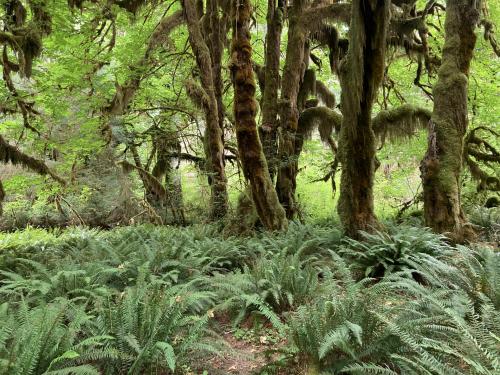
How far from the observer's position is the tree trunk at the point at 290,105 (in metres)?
8.36

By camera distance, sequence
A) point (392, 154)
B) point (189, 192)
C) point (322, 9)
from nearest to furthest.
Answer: point (322, 9) → point (392, 154) → point (189, 192)

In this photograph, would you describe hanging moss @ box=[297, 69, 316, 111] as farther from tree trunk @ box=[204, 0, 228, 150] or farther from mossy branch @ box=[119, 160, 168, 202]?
mossy branch @ box=[119, 160, 168, 202]

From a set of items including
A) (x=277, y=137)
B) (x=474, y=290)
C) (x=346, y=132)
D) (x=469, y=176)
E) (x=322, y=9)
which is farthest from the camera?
(x=469, y=176)

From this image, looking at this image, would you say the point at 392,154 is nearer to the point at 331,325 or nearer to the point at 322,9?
the point at 322,9

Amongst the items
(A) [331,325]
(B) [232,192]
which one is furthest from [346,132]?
(B) [232,192]

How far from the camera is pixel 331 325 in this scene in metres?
2.78

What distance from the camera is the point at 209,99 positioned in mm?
8297

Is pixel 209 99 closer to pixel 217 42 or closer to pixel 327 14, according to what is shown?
pixel 217 42

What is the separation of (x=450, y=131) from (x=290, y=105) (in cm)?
365

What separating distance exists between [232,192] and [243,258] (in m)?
8.21

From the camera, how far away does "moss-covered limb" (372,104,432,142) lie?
7887 mm

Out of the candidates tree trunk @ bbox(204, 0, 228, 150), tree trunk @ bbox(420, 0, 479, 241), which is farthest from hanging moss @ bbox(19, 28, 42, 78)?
tree trunk @ bbox(420, 0, 479, 241)

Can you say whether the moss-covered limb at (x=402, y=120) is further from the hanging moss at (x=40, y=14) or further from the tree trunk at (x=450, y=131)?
the hanging moss at (x=40, y=14)

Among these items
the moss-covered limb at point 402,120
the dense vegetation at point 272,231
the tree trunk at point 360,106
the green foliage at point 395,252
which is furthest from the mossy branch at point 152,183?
the green foliage at point 395,252
